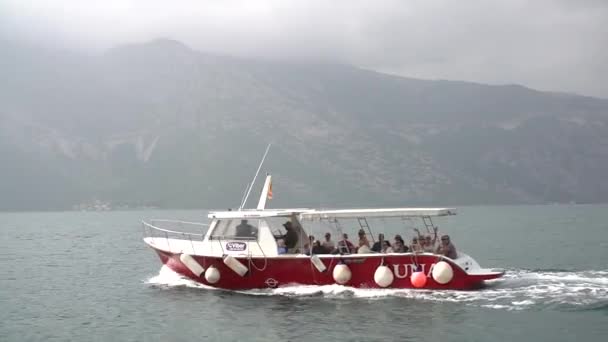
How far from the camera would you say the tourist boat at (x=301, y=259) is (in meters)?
25.9

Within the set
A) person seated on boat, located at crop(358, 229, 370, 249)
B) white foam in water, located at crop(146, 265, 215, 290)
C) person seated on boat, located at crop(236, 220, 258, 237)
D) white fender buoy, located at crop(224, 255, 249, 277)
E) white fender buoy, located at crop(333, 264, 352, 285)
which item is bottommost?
white foam in water, located at crop(146, 265, 215, 290)

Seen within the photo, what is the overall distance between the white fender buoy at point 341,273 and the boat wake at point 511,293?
0.36 meters

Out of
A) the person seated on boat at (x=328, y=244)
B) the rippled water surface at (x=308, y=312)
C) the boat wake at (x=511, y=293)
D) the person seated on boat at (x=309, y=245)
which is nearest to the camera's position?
the rippled water surface at (x=308, y=312)

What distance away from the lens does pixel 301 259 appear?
2670cm

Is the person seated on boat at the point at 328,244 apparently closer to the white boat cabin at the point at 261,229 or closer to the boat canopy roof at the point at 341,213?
the white boat cabin at the point at 261,229

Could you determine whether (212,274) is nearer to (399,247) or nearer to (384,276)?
(384,276)

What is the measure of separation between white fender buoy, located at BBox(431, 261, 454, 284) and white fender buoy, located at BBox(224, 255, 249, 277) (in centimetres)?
688

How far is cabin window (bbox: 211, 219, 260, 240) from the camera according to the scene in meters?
27.6

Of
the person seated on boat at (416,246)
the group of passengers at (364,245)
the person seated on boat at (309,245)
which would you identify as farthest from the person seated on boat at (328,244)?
the person seated on boat at (416,246)

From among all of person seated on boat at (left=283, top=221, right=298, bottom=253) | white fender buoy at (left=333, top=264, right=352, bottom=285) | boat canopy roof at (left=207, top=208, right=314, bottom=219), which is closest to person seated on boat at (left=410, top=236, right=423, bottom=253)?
white fender buoy at (left=333, top=264, right=352, bottom=285)

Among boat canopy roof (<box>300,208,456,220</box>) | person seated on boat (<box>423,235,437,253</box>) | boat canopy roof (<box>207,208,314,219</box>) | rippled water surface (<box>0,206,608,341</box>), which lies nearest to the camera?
rippled water surface (<box>0,206,608,341</box>)

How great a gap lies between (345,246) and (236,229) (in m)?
4.12

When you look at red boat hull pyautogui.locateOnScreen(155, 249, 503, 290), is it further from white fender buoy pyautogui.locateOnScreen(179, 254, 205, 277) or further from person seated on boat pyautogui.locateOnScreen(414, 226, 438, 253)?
person seated on boat pyautogui.locateOnScreen(414, 226, 438, 253)

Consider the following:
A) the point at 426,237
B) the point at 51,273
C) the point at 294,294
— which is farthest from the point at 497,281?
the point at 51,273
